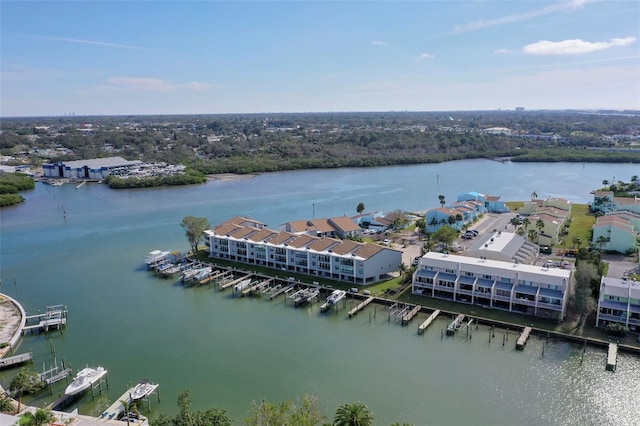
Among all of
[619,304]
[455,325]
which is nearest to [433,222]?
[455,325]

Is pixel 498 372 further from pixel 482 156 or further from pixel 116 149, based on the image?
pixel 116 149

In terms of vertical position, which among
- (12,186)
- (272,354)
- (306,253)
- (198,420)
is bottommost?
(272,354)

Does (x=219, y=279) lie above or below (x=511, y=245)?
below

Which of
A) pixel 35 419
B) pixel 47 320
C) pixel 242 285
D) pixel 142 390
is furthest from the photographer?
pixel 242 285

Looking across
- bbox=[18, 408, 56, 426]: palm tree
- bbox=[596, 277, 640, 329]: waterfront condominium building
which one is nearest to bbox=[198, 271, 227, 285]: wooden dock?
bbox=[18, 408, 56, 426]: palm tree

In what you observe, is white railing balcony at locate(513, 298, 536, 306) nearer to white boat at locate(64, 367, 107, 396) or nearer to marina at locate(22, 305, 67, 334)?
white boat at locate(64, 367, 107, 396)

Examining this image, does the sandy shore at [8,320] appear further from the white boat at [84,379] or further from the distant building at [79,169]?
the distant building at [79,169]

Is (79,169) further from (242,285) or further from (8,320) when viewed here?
(242,285)

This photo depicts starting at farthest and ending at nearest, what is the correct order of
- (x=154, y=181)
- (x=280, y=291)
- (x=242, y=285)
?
(x=154, y=181) < (x=242, y=285) < (x=280, y=291)

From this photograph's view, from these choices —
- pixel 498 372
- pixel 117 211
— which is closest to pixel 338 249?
pixel 498 372
